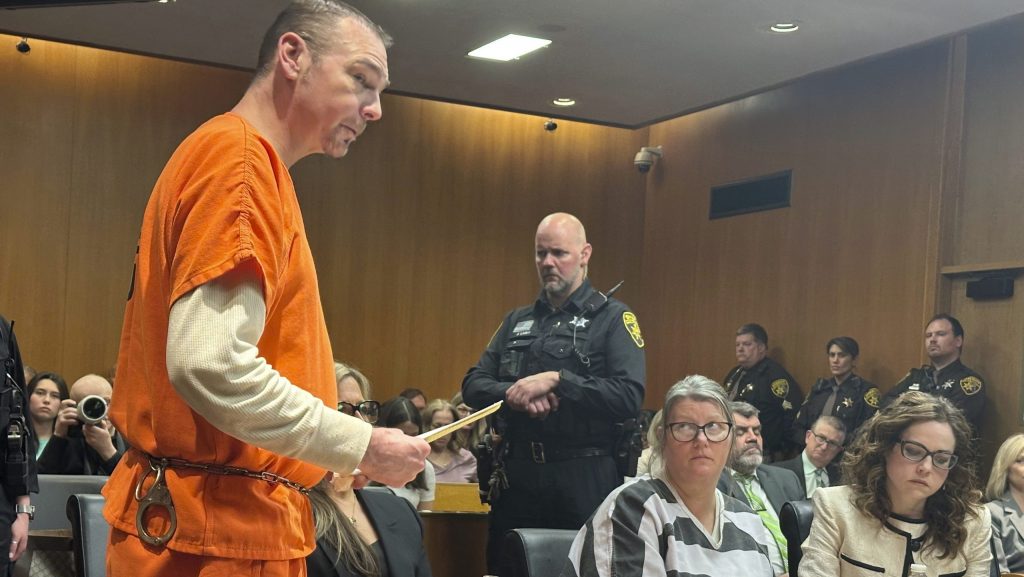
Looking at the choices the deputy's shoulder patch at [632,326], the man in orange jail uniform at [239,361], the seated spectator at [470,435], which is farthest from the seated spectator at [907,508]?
the seated spectator at [470,435]

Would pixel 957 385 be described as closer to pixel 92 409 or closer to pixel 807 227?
pixel 807 227

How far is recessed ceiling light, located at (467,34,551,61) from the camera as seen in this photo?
27.6ft

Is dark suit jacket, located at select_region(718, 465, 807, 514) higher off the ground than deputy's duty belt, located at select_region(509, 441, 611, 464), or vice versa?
deputy's duty belt, located at select_region(509, 441, 611, 464)

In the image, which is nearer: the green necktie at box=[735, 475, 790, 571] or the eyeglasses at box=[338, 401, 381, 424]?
the eyeglasses at box=[338, 401, 381, 424]

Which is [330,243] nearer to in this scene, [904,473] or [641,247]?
[641,247]

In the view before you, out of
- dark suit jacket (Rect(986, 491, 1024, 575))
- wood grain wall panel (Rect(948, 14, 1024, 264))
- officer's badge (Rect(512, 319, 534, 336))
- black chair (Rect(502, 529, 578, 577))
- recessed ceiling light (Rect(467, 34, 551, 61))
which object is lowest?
dark suit jacket (Rect(986, 491, 1024, 575))

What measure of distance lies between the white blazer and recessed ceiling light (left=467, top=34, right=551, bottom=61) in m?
5.65

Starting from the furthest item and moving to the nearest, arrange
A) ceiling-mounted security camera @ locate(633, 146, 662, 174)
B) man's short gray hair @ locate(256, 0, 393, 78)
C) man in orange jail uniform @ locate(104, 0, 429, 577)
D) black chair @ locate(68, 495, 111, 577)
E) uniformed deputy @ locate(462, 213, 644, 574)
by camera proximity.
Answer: ceiling-mounted security camera @ locate(633, 146, 662, 174), uniformed deputy @ locate(462, 213, 644, 574), black chair @ locate(68, 495, 111, 577), man's short gray hair @ locate(256, 0, 393, 78), man in orange jail uniform @ locate(104, 0, 429, 577)

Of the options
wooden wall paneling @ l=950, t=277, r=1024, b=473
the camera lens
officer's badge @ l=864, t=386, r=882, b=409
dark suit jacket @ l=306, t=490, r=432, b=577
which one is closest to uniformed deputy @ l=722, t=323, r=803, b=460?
officer's badge @ l=864, t=386, r=882, b=409

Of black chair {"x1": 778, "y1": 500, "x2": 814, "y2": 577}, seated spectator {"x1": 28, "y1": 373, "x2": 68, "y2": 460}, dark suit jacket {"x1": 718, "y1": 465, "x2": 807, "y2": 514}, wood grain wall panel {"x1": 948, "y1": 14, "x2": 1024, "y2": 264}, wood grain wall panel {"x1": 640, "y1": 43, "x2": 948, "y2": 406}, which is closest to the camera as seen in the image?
black chair {"x1": 778, "y1": 500, "x2": 814, "y2": 577}

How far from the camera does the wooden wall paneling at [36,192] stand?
9.27 meters

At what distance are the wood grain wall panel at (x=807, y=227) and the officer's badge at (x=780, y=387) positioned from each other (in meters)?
0.28

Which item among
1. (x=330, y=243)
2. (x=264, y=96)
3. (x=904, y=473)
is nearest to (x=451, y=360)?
(x=330, y=243)

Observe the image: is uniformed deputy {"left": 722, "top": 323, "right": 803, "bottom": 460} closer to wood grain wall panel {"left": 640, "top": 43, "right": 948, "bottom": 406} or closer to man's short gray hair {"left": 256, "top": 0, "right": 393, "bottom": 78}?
wood grain wall panel {"left": 640, "top": 43, "right": 948, "bottom": 406}
